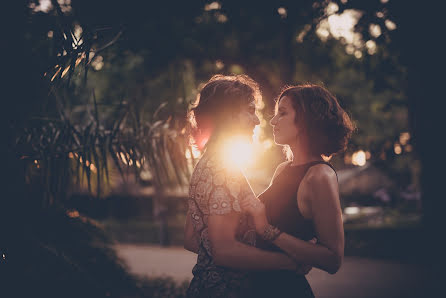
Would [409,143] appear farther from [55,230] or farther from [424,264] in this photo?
[55,230]

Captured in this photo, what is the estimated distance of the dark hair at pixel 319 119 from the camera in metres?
2.27

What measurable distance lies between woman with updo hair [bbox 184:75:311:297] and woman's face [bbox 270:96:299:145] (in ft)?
0.47

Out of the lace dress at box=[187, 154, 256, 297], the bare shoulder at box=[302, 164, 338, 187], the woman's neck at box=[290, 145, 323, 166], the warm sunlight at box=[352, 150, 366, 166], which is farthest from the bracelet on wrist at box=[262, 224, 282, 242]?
the warm sunlight at box=[352, 150, 366, 166]

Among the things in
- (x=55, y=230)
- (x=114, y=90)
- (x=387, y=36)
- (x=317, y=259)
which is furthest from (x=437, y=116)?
(x=114, y=90)

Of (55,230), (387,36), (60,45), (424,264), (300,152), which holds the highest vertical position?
(387,36)

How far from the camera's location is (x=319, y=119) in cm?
227

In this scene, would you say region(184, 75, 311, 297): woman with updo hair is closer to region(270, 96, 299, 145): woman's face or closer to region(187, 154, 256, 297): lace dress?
region(187, 154, 256, 297): lace dress

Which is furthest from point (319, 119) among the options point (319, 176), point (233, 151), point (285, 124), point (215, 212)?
point (215, 212)

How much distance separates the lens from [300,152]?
7.72 feet

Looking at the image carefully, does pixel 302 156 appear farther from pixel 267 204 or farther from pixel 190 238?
pixel 190 238

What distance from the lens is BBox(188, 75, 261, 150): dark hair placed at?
222 centimetres

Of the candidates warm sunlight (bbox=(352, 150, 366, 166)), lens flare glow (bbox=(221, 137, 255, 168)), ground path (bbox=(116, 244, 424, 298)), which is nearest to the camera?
lens flare glow (bbox=(221, 137, 255, 168))

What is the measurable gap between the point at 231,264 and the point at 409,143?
8.84 metres

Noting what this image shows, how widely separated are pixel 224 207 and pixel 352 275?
30.8 feet
